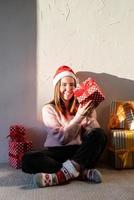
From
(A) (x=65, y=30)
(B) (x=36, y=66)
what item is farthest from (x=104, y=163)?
(A) (x=65, y=30)

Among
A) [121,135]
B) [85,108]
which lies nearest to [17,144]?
[85,108]

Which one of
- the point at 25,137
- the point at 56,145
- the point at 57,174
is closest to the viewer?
the point at 57,174

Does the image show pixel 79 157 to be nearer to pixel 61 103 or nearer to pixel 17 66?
pixel 61 103

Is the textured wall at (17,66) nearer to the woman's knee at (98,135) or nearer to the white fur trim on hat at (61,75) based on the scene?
the white fur trim on hat at (61,75)

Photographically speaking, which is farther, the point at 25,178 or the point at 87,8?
the point at 87,8

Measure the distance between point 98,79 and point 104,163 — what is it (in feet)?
1.58

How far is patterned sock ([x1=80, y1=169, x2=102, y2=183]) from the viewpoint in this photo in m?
1.46

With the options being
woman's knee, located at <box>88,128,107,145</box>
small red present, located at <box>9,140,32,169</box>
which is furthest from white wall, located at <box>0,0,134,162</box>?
woman's knee, located at <box>88,128,107,145</box>

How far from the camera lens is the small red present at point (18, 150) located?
171cm

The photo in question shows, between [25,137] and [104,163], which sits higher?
[25,137]

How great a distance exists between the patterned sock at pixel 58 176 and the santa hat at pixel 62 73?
1.51ft

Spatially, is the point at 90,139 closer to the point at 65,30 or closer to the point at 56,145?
the point at 56,145

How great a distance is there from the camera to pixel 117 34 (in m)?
1.91

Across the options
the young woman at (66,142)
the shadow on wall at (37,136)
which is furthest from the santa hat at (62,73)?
the shadow on wall at (37,136)
